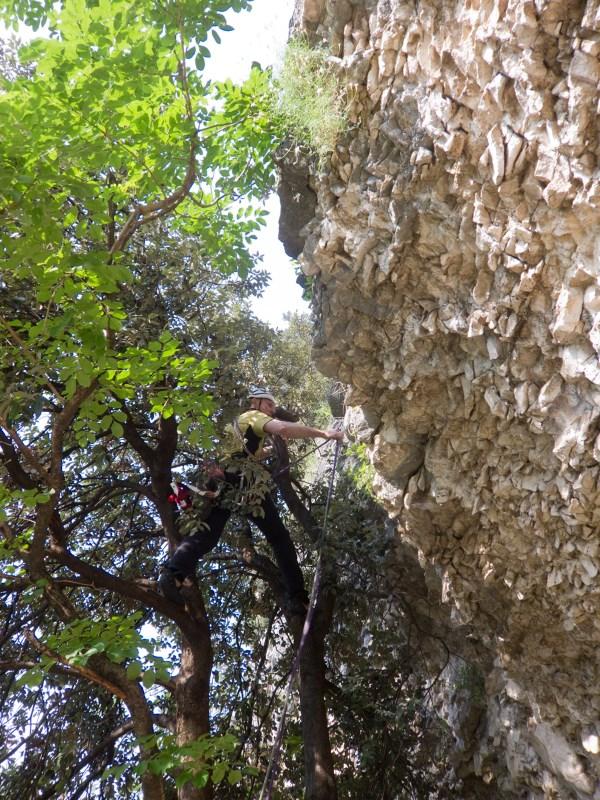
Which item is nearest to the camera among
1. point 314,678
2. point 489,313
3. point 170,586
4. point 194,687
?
point 489,313

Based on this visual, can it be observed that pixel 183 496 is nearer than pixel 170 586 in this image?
No

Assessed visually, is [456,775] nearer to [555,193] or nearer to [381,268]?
[381,268]

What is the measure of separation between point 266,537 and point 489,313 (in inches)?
137

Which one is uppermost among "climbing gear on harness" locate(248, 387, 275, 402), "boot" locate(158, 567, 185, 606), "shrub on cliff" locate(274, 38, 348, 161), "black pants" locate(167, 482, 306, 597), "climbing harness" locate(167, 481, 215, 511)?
"shrub on cliff" locate(274, 38, 348, 161)

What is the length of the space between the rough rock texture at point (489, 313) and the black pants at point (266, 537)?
124 centimetres

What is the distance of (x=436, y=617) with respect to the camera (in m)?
7.09

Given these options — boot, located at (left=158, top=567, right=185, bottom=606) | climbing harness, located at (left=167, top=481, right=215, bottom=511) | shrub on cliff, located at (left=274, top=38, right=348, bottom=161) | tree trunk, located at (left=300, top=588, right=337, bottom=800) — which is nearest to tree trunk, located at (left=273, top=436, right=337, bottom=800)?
tree trunk, located at (left=300, top=588, right=337, bottom=800)

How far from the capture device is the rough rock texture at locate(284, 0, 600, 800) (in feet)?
12.4

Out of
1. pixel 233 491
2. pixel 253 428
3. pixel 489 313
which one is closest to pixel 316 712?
pixel 233 491

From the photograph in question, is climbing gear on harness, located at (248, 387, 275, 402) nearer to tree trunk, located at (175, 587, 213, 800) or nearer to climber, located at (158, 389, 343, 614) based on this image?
climber, located at (158, 389, 343, 614)

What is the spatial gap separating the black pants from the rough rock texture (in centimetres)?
124

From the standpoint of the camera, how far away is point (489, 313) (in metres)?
4.38

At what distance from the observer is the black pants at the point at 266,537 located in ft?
20.2

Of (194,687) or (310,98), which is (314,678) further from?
(310,98)
